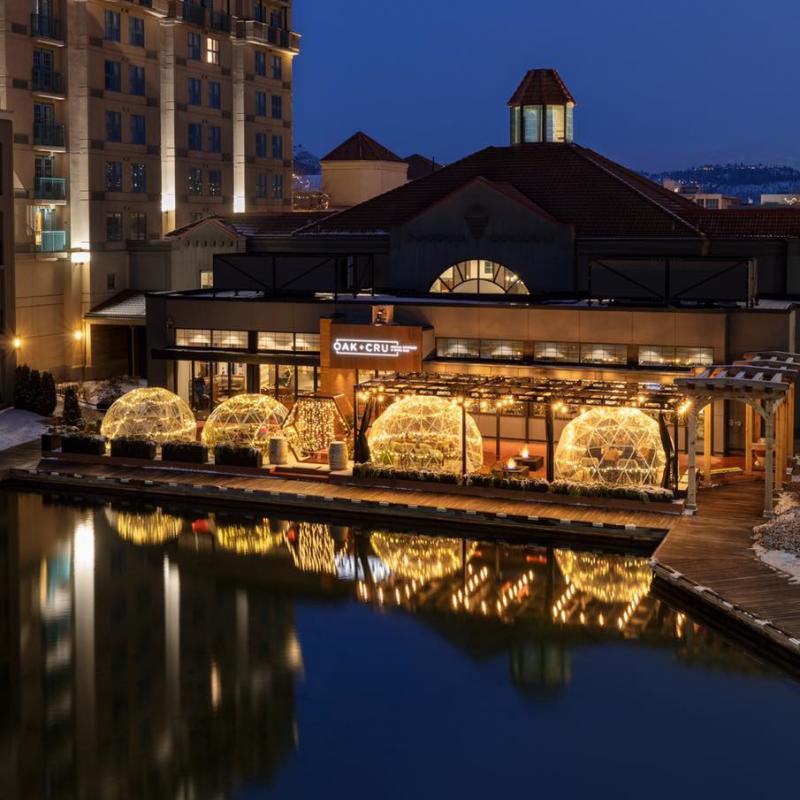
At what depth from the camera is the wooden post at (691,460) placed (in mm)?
34188

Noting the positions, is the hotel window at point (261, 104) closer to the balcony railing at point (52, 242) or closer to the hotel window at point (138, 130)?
the hotel window at point (138, 130)

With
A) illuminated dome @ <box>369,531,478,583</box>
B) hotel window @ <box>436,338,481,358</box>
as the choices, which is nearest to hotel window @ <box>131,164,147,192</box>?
hotel window @ <box>436,338,481,358</box>

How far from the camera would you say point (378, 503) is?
36812 millimetres

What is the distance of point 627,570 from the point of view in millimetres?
31562

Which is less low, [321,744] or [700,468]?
[700,468]

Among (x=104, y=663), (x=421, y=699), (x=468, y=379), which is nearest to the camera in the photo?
(x=421, y=699)

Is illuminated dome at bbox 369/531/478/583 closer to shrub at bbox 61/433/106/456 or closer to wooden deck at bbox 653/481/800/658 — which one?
wooden deck at bbox 653/481/800/658

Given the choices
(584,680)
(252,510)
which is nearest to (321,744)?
(584,680)

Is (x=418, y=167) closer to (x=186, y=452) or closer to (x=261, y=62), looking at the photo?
(x=261, y=62)

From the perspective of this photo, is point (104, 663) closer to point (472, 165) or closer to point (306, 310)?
point (306, 310)

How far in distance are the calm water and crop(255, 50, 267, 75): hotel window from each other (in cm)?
4768

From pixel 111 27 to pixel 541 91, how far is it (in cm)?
2143

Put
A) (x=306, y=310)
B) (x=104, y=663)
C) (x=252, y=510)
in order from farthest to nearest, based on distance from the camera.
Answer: (x=306, y=310) < (x=252, y=510) < (x=104, y=663)

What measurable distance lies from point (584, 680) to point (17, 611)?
13139 mm
